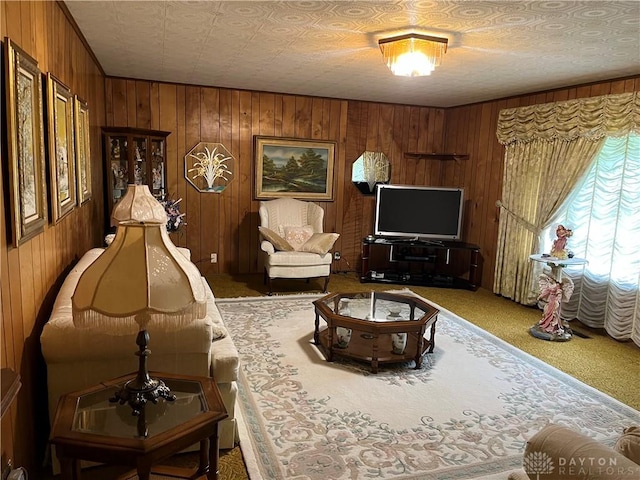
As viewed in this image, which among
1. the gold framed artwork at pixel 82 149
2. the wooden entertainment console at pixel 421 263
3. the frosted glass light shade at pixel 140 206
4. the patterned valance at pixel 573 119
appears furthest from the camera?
the wooden entertainment console at pixel 421 263

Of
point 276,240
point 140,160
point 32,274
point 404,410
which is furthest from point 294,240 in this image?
point 32,274

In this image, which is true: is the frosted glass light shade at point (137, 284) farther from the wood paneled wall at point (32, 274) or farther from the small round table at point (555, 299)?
the small round table at point (555, 299)

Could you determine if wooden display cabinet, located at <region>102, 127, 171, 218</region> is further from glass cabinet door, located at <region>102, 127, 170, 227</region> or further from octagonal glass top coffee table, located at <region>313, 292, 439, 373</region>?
octagonal glass top coffee table, located at <region>313, 292, 439, 373</region>

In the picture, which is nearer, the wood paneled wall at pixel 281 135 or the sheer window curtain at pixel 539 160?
the sheer window curtain at pixel 539 160

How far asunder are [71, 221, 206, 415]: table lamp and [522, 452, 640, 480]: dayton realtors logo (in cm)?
118

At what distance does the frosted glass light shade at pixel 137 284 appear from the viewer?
1.61m

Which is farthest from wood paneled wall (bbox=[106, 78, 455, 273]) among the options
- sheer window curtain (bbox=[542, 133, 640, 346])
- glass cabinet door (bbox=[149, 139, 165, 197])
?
sheer window curtain (bbox=[542, 133, 640, 346])

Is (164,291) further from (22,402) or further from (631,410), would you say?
(631,410)

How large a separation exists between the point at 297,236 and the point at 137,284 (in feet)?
13.1

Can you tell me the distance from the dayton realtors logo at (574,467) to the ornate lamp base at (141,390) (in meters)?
1.27

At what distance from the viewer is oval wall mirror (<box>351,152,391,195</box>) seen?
6469 millimetres

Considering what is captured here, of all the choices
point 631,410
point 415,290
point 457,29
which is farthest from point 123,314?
point 415,290

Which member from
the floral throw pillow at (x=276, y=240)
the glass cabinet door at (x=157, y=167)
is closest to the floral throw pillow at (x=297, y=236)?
the floral throw pillow at (x=276, y=240)

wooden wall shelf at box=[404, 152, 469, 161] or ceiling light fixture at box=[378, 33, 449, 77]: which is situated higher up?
ceiling light fixture at box=[378, 33, 449, 77]
